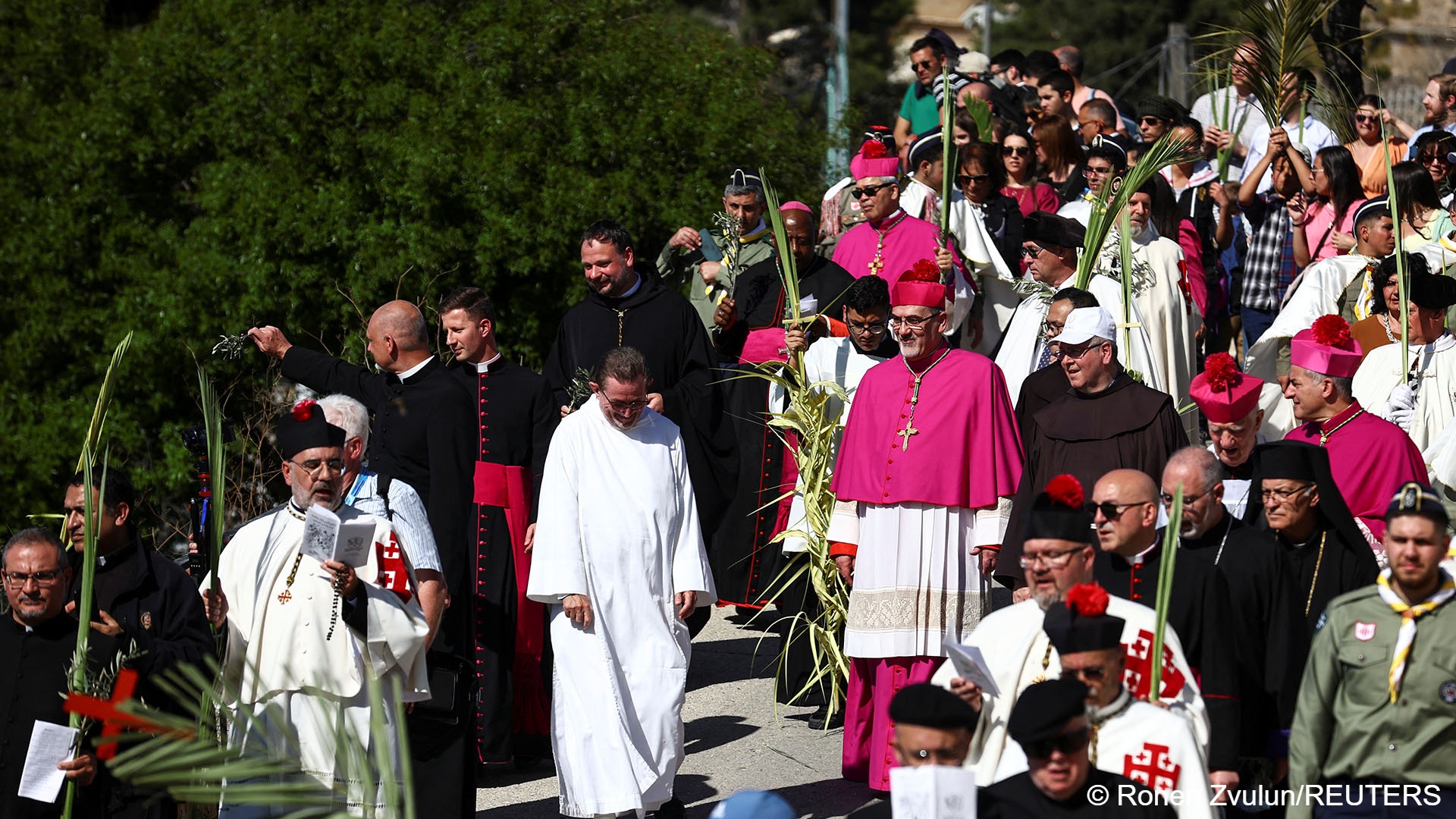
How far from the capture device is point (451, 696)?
21.7ft

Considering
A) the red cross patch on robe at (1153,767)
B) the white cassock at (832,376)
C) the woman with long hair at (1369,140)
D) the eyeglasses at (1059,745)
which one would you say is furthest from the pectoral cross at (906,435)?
the woman with long hair at (1369,140)

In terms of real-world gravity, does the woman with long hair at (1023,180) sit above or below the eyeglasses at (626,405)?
above

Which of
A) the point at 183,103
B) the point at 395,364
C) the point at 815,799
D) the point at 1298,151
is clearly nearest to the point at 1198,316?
the point at 1298,151

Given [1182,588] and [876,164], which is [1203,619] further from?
[876,164]

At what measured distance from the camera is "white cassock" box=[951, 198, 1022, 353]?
35.4 feet

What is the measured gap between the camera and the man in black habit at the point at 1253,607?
5.93 metres

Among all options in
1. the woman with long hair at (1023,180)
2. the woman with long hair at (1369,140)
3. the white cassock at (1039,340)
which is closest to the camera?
the white cassock at (1039,340)

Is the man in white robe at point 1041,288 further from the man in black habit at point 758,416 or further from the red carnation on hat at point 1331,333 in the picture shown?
the red carnation on hat at point 1331,333

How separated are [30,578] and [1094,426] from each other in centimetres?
420

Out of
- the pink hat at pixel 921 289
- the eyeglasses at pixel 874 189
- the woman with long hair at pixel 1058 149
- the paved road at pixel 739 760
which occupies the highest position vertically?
the woman with long hair at pixel 1058 149

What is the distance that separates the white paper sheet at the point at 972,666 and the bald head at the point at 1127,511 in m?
0.91

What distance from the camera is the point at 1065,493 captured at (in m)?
5.52

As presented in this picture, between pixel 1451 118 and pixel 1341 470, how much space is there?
6.19m

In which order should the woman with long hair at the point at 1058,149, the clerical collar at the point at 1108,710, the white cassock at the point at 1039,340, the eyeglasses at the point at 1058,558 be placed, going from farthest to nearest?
the woman with long hair at the point at 1058,149
the white cassock at the point at 1039,340
the eyeglasses at the point at 1058,558
the clerical collar at the point at 1108,710
